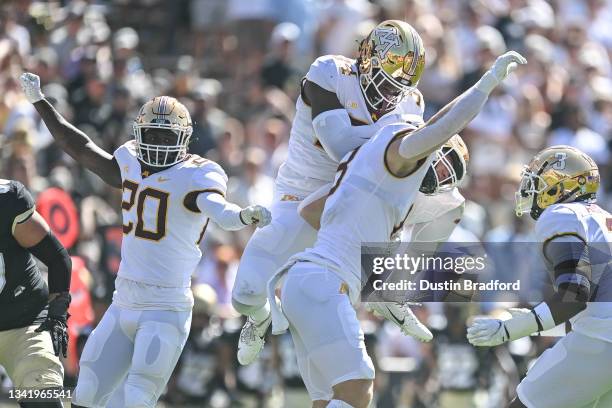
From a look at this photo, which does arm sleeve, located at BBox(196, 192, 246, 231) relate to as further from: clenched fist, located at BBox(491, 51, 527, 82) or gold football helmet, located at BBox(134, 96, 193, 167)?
clenched fist, located at BBox(491, 51, 527, 82)

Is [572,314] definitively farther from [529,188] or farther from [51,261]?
[51,261]

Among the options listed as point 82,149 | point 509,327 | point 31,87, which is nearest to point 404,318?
point 509,327

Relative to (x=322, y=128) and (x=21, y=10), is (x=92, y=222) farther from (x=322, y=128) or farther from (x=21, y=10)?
(x=322, y=128)

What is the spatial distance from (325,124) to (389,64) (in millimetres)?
472

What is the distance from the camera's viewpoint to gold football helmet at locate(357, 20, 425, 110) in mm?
7578

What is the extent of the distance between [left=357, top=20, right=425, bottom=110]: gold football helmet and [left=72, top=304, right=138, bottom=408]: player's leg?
1.82 metres

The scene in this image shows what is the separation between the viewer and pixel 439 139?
6816 millimetres

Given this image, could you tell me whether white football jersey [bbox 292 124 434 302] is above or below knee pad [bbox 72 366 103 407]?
above

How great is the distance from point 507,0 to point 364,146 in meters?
9.55

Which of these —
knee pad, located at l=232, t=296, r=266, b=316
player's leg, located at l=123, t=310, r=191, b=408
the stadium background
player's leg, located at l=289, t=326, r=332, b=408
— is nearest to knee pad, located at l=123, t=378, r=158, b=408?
player's leg, located at l=123, t=310, r=191, b=408

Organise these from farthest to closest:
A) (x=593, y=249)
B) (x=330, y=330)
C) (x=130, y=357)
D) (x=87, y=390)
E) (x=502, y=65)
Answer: (x=130, y=357)
(x=87, y=390)
(x=593, y=249)
(x=330, y=330)
(x=502, y=65)

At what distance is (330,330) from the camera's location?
7.04 meters

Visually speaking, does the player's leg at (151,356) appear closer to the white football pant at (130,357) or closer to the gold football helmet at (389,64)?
the white football pant at (130,357)

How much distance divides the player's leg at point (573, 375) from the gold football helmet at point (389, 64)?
1611mm
